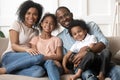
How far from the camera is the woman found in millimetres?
2039

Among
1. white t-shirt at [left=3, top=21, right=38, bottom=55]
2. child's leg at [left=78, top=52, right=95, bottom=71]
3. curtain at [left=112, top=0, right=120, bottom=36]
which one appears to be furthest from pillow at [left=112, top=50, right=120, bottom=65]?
curtain at [left=112, top=0, right=120, bottom=36]

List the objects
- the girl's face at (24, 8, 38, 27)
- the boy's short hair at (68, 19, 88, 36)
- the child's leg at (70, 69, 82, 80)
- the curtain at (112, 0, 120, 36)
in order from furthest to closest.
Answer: the curtain at (112, 0, 120, 36)
the girl's face at (24, 8, 38, 27)
the boy's short hair at (68, 19, 88, 36)
the child's leg at (70, 69, 82, 80)

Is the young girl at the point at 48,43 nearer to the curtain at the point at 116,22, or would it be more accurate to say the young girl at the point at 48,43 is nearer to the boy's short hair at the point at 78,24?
the boy's short hair at the point at 78,24

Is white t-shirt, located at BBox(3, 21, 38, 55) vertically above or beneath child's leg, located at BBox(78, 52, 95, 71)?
above

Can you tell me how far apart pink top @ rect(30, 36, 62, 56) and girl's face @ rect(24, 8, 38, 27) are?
0.16 m

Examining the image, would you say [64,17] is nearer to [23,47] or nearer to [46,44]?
[46,44]

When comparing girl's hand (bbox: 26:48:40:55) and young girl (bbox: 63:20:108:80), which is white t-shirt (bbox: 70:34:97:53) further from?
girl's hand (bbox: 26:48:40:55)

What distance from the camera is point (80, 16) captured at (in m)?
3.79

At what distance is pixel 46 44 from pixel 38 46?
0.07 m

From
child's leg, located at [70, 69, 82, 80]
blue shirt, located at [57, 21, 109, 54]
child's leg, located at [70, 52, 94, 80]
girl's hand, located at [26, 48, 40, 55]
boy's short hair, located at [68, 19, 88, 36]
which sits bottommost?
child's leg, located at [70, 69, 82, 80]

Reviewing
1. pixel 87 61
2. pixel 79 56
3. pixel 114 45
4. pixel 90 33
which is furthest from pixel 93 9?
pixel 87 61

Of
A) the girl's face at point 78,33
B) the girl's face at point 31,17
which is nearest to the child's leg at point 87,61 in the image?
the girl's face at point 78,33

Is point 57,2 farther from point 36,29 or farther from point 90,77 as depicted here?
point 90,77

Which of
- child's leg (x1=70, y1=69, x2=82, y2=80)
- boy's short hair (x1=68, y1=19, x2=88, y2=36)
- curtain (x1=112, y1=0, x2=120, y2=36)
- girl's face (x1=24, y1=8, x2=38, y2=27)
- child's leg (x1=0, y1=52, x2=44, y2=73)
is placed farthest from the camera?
curtain (x1=112, y1=0, x2=120, y2=36)
